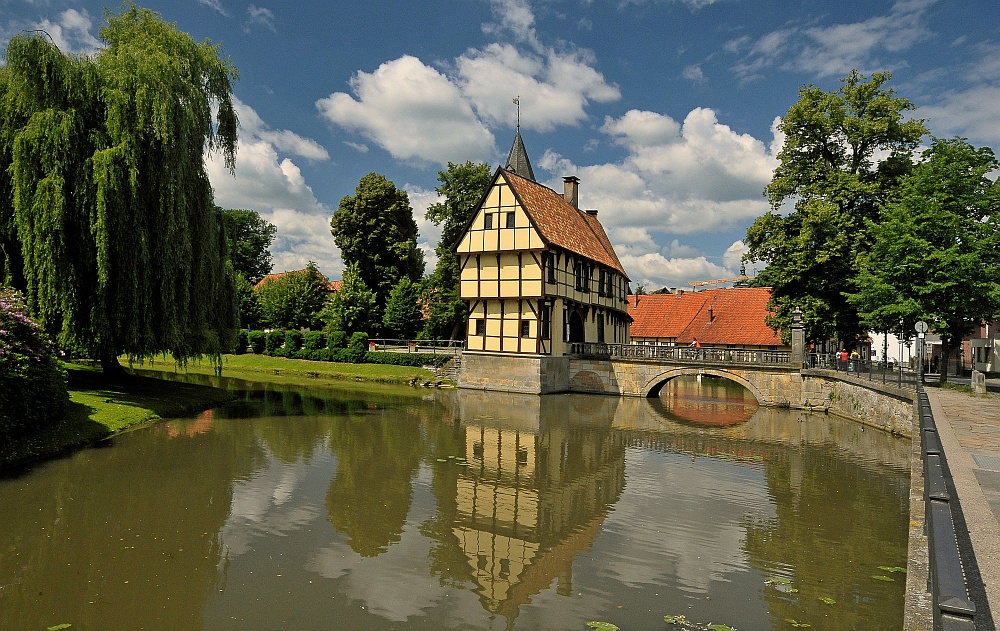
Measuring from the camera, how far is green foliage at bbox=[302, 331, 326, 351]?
4259cm

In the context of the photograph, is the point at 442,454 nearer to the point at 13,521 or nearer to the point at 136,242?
the point at 13,521

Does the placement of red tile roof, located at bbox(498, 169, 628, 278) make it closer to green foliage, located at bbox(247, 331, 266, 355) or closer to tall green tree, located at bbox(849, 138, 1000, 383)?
tall green tree, located at bbox(849, 138, 1000, 383)

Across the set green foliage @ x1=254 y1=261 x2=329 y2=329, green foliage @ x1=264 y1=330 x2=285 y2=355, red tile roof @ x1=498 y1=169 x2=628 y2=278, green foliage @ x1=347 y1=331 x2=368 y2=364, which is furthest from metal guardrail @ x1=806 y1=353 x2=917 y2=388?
green foliage @ x1=264 y1=330 x2=285 y2=355

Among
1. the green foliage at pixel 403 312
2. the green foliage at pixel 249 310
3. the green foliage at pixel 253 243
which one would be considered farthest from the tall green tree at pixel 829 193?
the green foliage at pixel 253 243

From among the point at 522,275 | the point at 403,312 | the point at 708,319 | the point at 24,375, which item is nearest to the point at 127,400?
the point at 24,375

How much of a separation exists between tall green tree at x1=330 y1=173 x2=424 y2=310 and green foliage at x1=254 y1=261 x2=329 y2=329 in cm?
461

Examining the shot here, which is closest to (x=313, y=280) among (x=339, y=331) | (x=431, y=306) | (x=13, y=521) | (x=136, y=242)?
(x=339, y=331)

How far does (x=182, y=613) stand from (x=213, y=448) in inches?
A: 384

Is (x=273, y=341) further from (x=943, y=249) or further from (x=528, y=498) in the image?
(x=943, y=249)

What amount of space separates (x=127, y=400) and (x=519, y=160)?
2842 centimetres

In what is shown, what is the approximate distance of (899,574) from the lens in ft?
27.5

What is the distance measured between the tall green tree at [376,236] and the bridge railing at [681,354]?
718 inches

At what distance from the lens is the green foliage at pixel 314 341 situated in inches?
1677

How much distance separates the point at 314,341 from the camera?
42594 mm
